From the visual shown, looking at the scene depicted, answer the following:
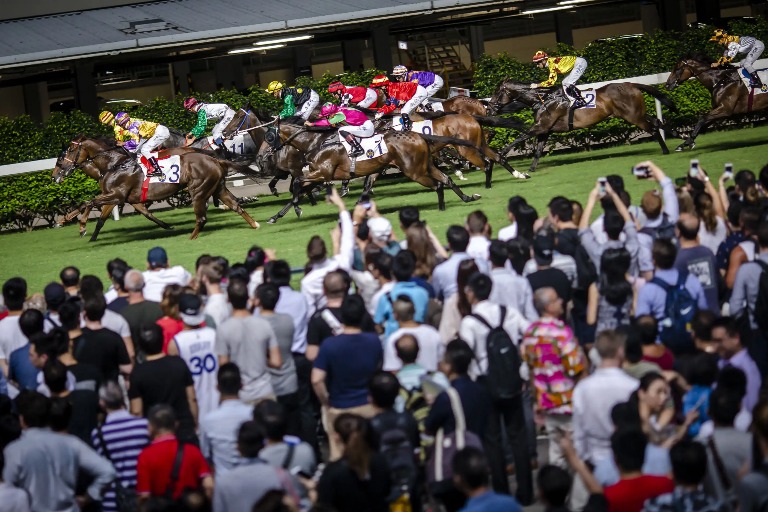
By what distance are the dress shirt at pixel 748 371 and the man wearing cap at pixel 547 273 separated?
1.58 metres

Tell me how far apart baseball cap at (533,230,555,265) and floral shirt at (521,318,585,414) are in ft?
3.86

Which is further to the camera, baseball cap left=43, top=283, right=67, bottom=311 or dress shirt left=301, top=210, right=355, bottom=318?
baseball cap left=43, top=283, right=67, bottom=311

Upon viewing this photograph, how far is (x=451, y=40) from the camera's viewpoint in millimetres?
34906

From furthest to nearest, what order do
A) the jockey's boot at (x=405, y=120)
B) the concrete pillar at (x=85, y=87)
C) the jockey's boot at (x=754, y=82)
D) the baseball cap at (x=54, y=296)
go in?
the concrete pillar at (x=85, y=87) → the jockey's boot at (x=754, y=82) → the jockey's boot at (x=405, y=120) → the baseball cap at (x=54, y=296)

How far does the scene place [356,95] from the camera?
779 inches

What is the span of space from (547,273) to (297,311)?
5.28ft

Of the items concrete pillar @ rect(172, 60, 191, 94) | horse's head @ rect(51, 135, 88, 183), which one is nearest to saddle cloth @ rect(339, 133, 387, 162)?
horse's head @ rect(51, 135, 88, 183)

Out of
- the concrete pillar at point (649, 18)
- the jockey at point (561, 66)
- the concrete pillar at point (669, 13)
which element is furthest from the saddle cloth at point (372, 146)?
the concrete pillar at point (649, 18)

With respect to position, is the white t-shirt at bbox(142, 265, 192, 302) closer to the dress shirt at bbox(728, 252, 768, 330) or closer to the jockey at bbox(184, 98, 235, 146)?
the dress shirt at bbox(728, 252, 768, 330)

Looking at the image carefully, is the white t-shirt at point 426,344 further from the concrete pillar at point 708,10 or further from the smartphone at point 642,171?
the concrete pillar at point 708,10

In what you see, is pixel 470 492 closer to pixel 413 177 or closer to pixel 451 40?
pixel 413 177

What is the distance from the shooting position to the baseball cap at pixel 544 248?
784cm

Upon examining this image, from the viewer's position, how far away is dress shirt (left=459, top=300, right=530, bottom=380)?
6.86m

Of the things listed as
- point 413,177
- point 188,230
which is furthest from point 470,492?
point 188,230
